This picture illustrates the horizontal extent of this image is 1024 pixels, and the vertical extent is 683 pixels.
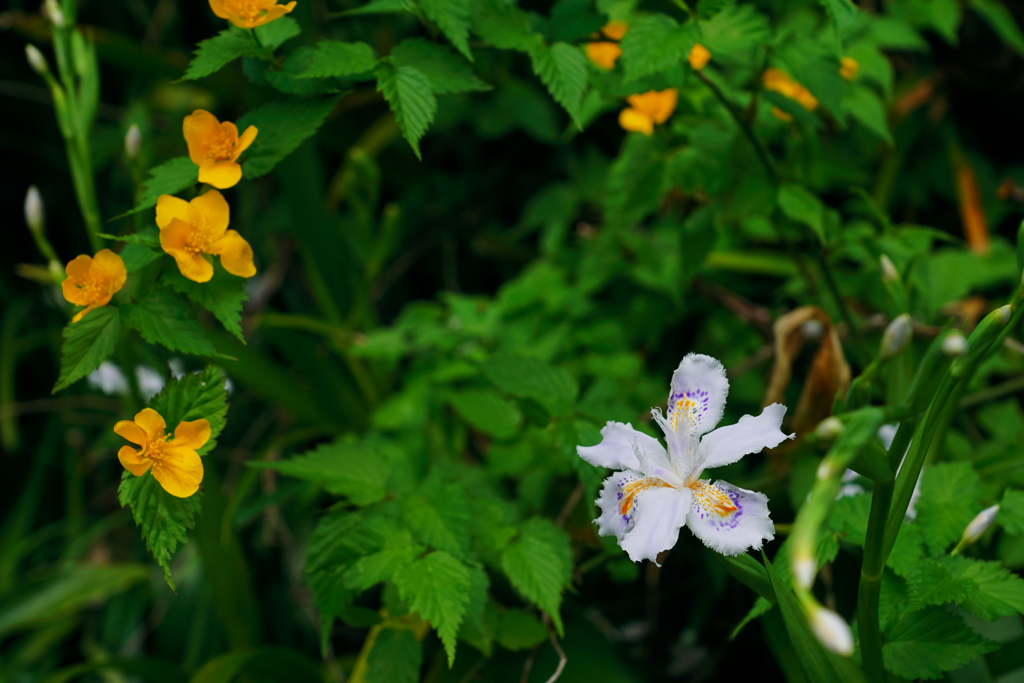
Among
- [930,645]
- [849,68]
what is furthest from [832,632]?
[849,68]

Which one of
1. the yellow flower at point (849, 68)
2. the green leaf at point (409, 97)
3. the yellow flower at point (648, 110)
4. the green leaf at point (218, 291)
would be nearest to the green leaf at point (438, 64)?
the green leaf at point (409, 97)

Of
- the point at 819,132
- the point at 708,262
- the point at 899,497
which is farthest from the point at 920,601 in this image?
the point at 819,132

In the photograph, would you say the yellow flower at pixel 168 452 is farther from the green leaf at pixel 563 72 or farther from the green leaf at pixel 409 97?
the green leaf at pixel 563 72

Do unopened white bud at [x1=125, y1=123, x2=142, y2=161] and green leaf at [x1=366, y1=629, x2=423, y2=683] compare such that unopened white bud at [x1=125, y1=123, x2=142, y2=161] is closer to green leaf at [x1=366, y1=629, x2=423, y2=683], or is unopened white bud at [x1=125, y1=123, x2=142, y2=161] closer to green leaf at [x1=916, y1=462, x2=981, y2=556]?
green leaf at [x1=366, y1=629, x2=423, y2=683]

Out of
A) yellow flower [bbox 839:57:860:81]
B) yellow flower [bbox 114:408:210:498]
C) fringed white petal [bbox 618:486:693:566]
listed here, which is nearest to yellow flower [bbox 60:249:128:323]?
yellow flower [bbox 114:408:210:498]

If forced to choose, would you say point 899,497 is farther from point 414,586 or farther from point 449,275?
point 449,275

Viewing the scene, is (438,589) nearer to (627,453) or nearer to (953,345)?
(627,453)
